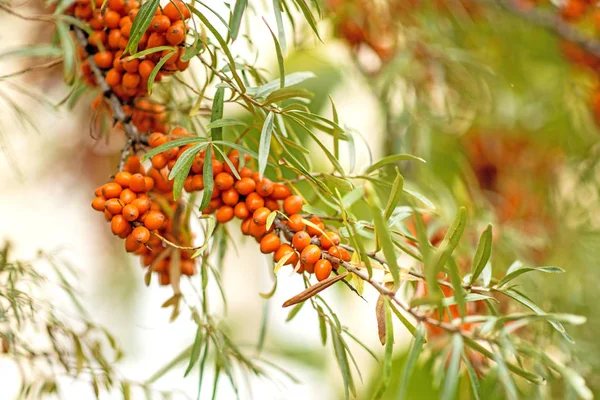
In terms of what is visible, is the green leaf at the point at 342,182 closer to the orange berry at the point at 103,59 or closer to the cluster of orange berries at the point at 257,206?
the cluster of orange berries at the point at 257,206

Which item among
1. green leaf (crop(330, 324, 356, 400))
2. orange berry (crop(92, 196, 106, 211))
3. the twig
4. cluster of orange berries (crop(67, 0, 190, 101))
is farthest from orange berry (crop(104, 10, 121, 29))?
the twig

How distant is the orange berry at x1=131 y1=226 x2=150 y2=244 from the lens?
26cm

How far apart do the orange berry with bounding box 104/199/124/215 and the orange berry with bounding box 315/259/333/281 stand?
101 millimetres

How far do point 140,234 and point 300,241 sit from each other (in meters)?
0.08

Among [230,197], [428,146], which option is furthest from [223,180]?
[428,146]

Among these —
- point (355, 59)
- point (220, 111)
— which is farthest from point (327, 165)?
point (220, 111)

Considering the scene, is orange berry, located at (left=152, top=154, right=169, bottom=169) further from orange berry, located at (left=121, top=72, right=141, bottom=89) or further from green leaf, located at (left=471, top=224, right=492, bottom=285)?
green leaf, located at (left=471, top=224, right=492, bottom=285)

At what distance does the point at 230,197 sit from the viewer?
28 centimetres

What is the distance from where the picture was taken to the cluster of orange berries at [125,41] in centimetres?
Result: 28

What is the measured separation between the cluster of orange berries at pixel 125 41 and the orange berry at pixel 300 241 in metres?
0.11

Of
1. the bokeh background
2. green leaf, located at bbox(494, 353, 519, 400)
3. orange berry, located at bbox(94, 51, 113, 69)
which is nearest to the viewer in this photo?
green leaf, located at bbox(494, 353, 519, 400)

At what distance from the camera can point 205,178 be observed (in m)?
0.27

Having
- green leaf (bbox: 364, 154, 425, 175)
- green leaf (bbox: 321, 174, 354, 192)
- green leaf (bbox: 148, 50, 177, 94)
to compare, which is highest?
green leaf (bbox: 148, 50, 177, 94)

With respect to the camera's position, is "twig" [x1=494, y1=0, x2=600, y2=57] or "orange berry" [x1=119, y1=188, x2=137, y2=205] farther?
"twig" [x1=494, y1=0, x2=600, y2=57]
